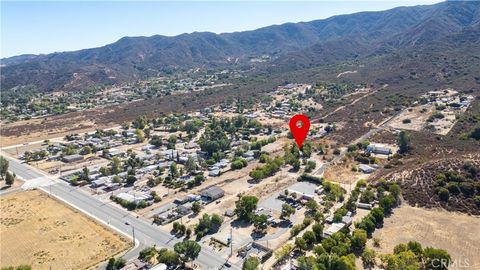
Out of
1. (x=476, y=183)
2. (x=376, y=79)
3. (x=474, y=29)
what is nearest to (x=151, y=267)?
(x=476, y=183)

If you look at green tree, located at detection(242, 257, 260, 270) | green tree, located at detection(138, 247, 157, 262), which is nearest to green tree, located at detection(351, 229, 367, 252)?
green tree, located at detection(242, 257, 260, 270)

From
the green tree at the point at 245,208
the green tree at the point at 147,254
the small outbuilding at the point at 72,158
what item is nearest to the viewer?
the green tree at the point at 147,254

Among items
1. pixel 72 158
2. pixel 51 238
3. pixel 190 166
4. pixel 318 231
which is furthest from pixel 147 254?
pixel 72 158

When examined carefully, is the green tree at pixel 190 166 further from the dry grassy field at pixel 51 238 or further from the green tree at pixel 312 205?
the green tree at pixel 312 205

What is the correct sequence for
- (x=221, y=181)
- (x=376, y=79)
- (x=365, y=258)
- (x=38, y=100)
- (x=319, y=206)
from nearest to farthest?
(x=365, y=258), (x=319, y=206), (x=221, y=181), (x=376, y=79), (x=38, y=100)

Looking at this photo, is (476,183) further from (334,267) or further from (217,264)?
(217,264)

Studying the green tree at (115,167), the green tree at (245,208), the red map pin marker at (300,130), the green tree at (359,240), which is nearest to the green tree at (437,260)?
the green tree at (359,240)

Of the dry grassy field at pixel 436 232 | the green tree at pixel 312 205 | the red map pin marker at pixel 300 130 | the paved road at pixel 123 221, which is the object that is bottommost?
the dry grassy field at pixel 436 232
